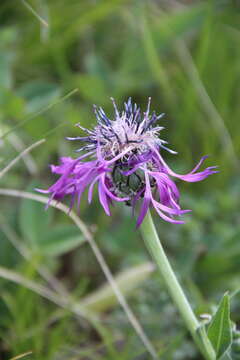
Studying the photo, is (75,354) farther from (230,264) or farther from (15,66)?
(15,66)

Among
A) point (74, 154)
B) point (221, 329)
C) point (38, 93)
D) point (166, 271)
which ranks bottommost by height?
point (221, 329)

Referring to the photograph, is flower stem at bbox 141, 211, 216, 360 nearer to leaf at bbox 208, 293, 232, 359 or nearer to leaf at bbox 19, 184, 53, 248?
leaf at bbox 208, 293, 232, 359

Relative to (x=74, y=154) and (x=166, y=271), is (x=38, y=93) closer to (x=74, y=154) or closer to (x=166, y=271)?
(x=74, y=154)

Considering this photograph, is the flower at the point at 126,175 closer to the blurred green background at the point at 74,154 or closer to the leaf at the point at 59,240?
the blurred green background at the point at 74,154

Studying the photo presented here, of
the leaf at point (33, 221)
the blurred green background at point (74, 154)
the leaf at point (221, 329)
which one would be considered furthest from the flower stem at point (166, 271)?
the leaf at point (33, 221)

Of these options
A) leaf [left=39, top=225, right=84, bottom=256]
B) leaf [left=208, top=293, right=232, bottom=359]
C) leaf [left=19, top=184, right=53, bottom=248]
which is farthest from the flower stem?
leaf [left=19, top=184, right=53, bottom=248]

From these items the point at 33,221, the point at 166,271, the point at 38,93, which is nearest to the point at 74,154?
the point at 38,93

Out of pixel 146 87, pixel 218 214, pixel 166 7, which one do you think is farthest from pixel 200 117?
pixel 166 7
